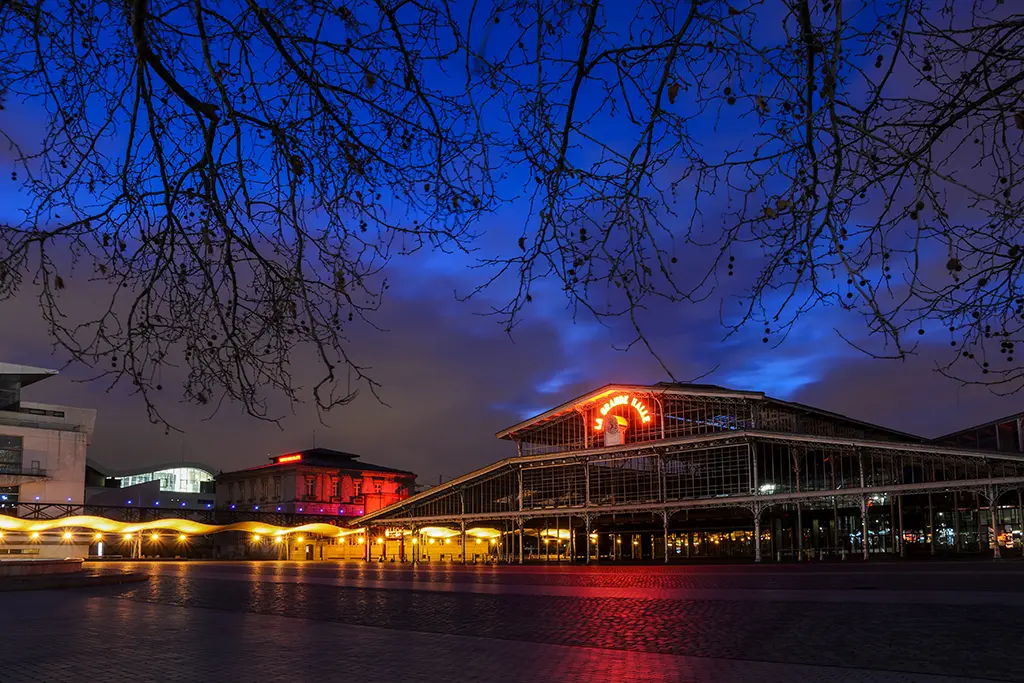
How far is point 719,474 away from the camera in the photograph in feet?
155

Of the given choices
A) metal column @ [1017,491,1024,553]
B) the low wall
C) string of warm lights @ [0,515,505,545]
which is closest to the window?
string of warm lights @ [0,515,505,545]

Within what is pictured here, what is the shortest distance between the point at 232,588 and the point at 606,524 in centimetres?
3488

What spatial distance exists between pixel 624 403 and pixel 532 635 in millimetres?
39022

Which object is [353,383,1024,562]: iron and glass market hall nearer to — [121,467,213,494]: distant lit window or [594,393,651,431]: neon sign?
[594,393,651,431]: neon sign

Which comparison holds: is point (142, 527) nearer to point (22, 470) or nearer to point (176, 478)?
point (22, 470)

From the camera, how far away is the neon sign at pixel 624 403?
166ft

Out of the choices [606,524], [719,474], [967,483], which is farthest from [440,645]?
[606,524]

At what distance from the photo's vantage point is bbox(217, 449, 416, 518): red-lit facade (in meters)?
85.7

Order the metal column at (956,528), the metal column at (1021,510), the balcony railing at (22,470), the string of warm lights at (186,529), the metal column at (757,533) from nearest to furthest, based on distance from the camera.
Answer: the metal column at (1021,510), the metal column at (757,533), the metal column at (956,528), the string of warm lights at (186,529), the balcony railing at (22,470)

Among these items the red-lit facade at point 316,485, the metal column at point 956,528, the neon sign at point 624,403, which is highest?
the neon sign at point 624,403

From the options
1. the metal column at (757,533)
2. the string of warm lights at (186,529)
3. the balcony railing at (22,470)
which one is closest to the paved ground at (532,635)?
the metal column at (757,533)

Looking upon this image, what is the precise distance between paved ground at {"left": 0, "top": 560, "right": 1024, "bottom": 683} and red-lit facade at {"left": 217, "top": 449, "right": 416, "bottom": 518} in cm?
6411

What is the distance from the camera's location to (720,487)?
4706 centimetres

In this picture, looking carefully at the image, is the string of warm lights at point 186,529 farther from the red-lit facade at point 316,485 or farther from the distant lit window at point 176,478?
the distant lit window at point 176,478
